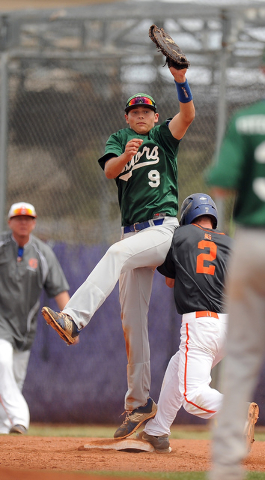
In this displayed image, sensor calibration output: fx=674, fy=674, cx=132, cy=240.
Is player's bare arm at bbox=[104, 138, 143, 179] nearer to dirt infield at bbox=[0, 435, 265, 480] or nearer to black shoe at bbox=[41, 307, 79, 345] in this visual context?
black shoe at bbox=[41, 307, 79, 345]

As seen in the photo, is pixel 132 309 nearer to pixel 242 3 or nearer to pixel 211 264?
pixel 211 264

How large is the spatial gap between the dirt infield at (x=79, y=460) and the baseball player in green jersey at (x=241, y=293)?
4.44 ft

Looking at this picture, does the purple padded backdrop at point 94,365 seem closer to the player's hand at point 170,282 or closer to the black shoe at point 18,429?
the black shoe at point 18,429

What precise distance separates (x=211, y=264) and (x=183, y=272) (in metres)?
0.22

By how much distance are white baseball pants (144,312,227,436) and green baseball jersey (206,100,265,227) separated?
2.12 m

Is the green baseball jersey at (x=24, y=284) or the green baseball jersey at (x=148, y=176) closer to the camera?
the green baseball jersey at (x=148, y=176)

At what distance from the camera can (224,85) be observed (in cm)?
766

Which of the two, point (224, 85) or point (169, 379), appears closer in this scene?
point (169, 379)

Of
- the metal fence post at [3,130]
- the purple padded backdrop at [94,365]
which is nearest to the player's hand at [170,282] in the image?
the purple padded backdrop at [94,365]

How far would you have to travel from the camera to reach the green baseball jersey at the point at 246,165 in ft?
9.08

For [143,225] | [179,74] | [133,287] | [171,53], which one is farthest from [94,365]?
[171,53]

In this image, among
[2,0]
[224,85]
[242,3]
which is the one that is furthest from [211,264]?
[2,0]

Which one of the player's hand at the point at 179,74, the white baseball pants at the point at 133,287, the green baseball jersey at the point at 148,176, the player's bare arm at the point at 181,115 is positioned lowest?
the white baseball pants at the point at 133,287

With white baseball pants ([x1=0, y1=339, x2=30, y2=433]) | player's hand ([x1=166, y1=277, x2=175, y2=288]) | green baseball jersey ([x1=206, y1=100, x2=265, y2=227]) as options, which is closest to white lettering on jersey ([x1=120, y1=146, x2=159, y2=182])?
player's hand ([x1=166, y1=277, x2=175, y2=288])
